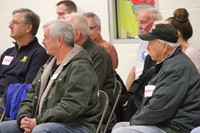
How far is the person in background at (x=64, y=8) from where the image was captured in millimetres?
5094

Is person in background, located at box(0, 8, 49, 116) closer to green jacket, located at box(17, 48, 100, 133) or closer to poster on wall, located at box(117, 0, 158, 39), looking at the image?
green jacket, located at box(17, 48, 100, 133)

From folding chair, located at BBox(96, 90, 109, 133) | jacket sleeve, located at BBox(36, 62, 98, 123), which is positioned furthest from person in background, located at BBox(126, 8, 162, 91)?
jacket sleeve, located at BBox(36, 62, 98, 123)

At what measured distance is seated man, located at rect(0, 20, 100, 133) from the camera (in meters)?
3.39

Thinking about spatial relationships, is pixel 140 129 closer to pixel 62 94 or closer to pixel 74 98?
pixel 74 98

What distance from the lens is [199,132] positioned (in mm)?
2998

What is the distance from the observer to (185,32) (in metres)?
4.17

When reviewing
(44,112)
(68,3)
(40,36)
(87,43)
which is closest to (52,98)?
(44,112)

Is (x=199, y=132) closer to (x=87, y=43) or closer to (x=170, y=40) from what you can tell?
(x=170, y=40)

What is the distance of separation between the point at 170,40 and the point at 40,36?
8.49 ft

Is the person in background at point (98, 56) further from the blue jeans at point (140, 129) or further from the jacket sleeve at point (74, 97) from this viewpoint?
the blue jeans at point (140, 129)

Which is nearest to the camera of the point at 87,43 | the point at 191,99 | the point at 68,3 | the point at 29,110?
the point at 191,99

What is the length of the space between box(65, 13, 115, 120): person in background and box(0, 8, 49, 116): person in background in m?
0.44

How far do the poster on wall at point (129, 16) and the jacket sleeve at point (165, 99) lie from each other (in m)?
1.85

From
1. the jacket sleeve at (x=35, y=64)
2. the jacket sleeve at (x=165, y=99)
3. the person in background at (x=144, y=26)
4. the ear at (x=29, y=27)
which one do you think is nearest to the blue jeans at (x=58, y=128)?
the jacket sleeve at (x=165, y=99)
